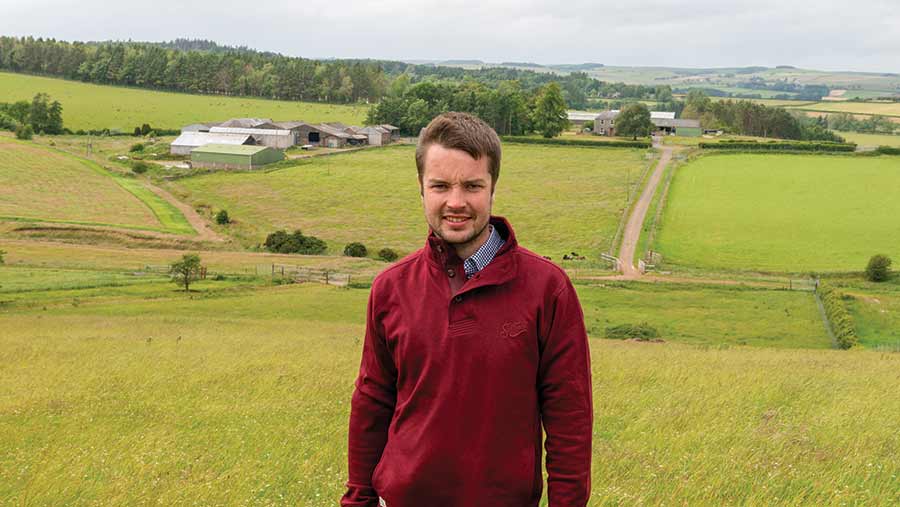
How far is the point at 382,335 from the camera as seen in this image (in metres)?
4.89

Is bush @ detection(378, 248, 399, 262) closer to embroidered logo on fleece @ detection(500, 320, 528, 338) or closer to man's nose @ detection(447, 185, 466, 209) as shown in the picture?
man's nose @ detection(447, 185, 466, 209)

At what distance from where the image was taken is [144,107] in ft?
482

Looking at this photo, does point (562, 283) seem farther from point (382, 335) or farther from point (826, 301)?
point (826, 301)

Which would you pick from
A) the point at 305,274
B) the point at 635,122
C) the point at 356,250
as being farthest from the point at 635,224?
the point at 635,122

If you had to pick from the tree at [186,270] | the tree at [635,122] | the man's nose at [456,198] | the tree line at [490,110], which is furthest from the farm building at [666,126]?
the man's nose at [456,198]

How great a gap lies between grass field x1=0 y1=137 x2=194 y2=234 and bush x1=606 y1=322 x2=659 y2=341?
3872cm

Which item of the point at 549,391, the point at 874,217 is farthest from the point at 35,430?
the point at 874,217

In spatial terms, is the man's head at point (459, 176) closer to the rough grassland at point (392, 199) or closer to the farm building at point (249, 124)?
the rough grassland at point (392, 199)

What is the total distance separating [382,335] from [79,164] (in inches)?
3823

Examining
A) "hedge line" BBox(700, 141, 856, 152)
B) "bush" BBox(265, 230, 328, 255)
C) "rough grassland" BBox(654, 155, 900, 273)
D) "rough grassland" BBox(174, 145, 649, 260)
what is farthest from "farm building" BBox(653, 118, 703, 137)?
"bush" BBox(265, 230, 328, 255)

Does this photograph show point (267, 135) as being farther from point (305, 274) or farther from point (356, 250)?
point (305, 274)

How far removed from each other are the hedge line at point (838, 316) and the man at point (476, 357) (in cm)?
3382

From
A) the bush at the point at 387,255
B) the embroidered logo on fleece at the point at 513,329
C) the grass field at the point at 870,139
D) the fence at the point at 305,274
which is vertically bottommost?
the bush at the point at 387,255

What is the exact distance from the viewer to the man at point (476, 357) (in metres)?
4.53
